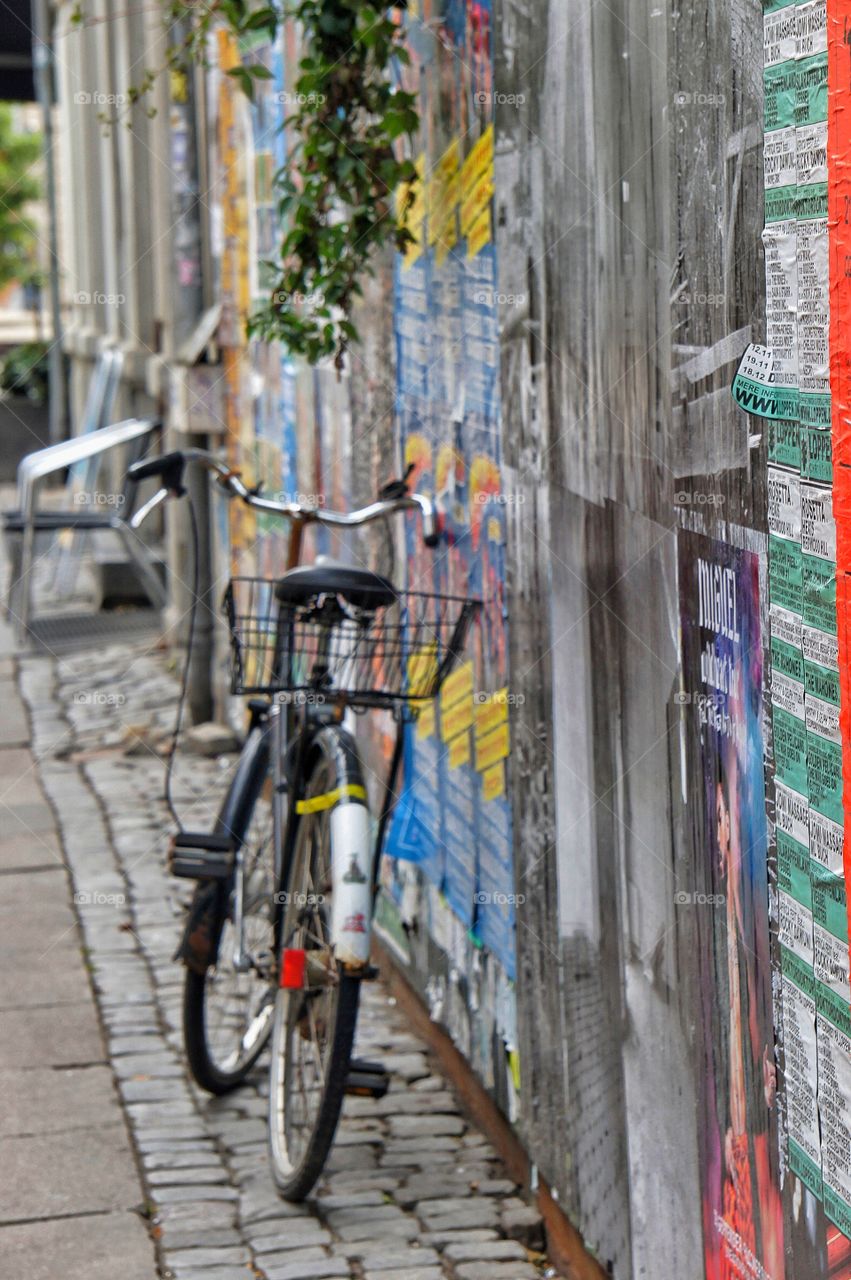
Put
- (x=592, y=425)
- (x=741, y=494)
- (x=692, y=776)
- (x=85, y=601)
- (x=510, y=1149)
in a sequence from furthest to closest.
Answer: (x=85, y=601) < (x=510, y=1149) < (x=592, y=425) < (x=692, y=776) < (x=741, y=494)

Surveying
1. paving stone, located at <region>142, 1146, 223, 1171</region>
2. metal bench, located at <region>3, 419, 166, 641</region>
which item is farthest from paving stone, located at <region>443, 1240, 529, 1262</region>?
metal bench, located at <region>3, 419, 166, 641</region>

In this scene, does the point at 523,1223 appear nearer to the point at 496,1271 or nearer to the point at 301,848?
the point at 496,1271

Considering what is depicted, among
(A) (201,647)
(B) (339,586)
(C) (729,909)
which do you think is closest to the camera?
(C) (729,909)

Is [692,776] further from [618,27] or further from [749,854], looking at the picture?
[618,27]

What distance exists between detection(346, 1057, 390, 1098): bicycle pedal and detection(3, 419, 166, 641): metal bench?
3772mm

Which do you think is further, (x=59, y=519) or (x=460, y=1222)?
(x=59, y=519)

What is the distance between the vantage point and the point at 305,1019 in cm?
436

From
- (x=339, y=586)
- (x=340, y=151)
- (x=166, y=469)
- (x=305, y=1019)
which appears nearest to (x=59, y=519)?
(x=340, y=151)

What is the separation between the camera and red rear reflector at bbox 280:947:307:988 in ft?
14.1

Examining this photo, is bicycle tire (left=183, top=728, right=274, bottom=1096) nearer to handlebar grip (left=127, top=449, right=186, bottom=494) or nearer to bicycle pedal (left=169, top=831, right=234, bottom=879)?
bicycle pedal (left=169, top=831, right=234, bottom=879)

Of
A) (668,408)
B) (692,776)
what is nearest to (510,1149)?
(692,776)

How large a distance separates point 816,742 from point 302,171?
3.05 meters

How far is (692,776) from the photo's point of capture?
2.96 m

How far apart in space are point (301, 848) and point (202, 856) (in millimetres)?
392
